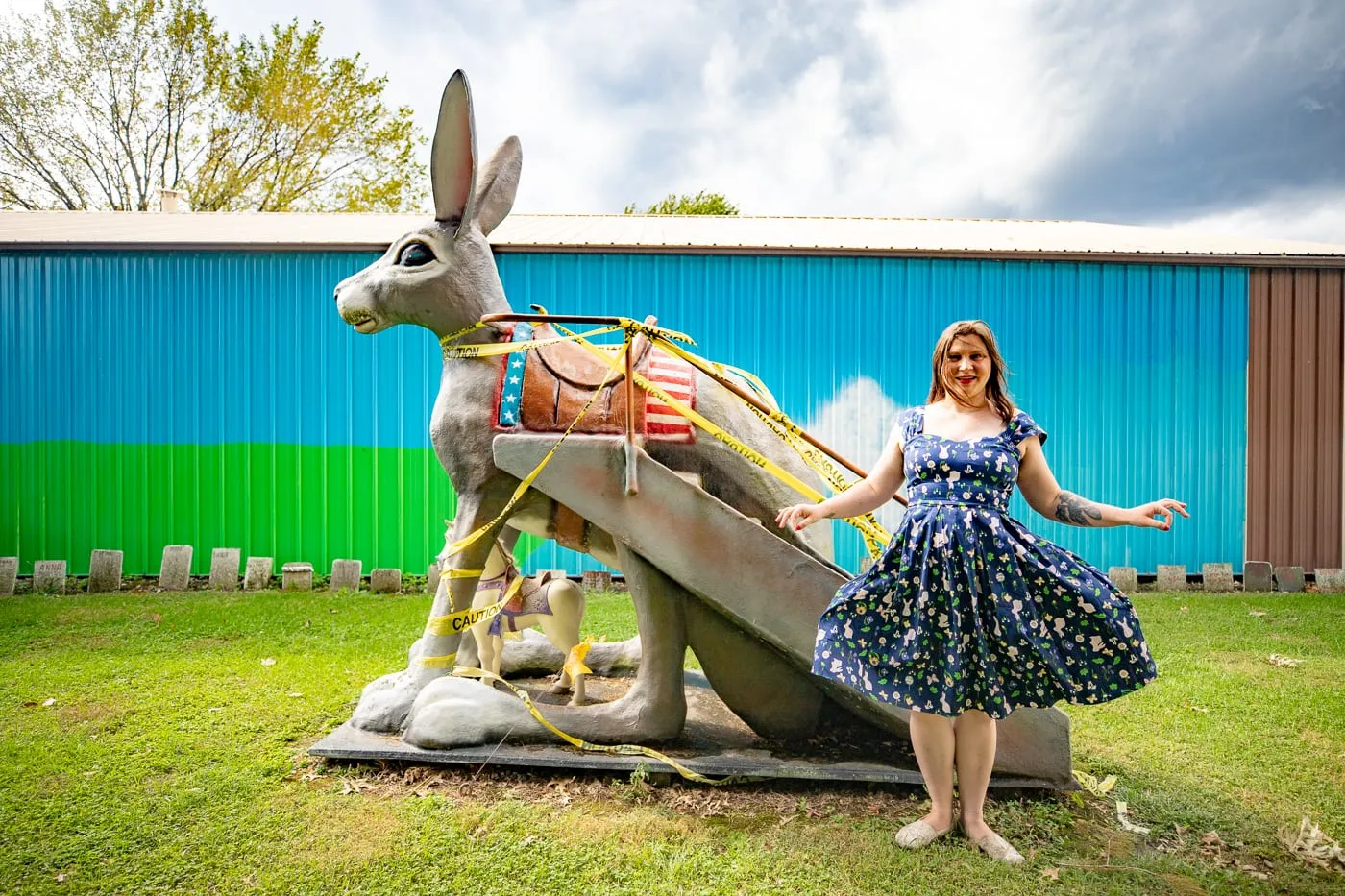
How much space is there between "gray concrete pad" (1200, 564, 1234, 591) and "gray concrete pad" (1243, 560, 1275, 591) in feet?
0.48

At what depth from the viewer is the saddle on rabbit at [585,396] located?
3.28 meters

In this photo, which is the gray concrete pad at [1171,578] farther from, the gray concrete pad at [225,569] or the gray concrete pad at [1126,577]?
the gray concrete pad at [225,569]

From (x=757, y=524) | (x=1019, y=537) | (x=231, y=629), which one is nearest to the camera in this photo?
(x=1019, y=537)

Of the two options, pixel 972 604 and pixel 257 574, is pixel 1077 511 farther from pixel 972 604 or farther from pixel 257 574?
pixel 257 574

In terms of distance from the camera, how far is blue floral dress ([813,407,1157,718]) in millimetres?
2379

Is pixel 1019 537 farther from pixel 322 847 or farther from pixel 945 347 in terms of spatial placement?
pixel 322 847

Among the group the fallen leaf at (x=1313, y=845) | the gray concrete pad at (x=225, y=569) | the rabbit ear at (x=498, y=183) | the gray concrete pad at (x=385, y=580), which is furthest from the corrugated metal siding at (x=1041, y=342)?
the fallen leaf at (x=1313, y=845)

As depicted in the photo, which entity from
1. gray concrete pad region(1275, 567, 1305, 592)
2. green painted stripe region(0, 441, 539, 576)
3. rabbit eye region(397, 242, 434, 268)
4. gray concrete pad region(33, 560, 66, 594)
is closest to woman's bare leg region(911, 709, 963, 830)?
rabbit eye region(397, 242, 434, 268)

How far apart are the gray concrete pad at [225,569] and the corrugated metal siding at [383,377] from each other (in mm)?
268

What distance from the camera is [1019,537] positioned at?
2451mm

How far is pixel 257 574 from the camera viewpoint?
7.68 metres

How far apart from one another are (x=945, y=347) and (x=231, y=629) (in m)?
5.61

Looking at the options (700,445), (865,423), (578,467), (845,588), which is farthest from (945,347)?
(865,423)

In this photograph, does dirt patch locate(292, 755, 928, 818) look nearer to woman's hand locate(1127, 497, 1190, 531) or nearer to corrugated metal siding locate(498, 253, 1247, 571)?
woman's hand locate(1127, 497, 1190, 531)
